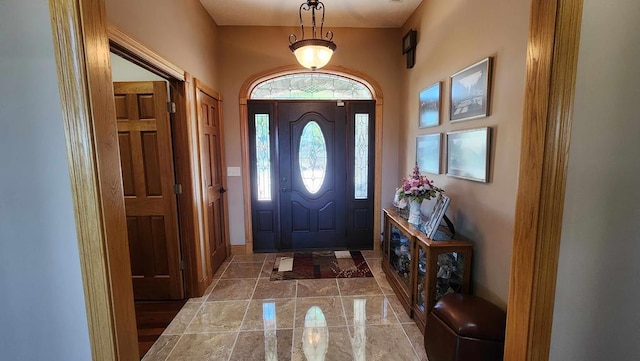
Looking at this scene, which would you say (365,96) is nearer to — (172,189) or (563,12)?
(172,189)

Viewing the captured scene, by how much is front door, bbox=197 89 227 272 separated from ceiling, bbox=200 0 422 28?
1013mm

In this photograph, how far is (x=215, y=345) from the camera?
2053 millimetres

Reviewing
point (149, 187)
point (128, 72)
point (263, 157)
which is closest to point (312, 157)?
point (263, 157)

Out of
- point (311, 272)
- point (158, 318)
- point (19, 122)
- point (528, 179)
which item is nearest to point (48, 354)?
point (19, 122)

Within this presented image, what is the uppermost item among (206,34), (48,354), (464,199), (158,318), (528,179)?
(206,34)

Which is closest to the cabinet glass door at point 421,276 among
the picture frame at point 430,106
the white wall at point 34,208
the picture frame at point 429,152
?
the picture frame at point 429,152

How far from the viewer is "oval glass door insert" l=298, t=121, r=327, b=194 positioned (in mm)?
3768

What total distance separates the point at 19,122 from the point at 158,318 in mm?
2107

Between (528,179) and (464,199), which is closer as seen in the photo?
(528,179)

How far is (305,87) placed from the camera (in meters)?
3.81

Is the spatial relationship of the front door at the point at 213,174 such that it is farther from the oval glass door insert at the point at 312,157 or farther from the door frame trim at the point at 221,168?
the oval glass door insert at the point at 312,157

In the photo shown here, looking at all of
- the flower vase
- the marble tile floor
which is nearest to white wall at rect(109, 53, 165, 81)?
the marble tile floor

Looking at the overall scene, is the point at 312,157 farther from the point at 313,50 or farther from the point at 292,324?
the point at 292,324

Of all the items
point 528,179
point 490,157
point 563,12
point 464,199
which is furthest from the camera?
point 464,199
